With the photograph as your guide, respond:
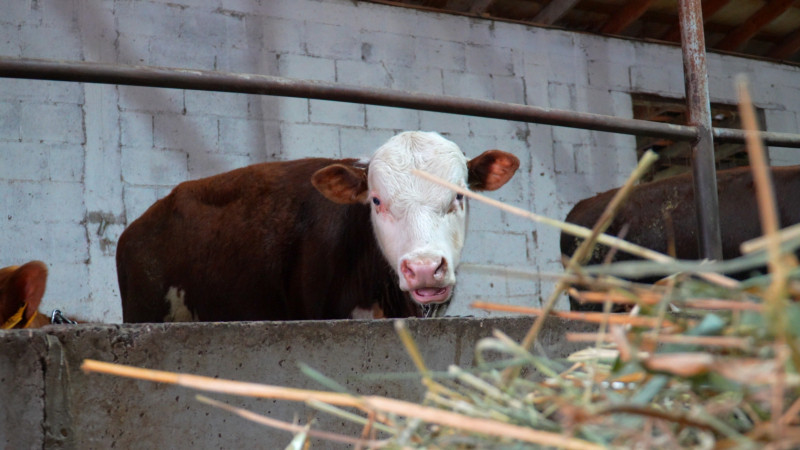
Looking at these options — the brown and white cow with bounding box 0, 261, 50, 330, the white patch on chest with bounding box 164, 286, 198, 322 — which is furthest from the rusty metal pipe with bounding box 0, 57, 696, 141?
the white patch on chest with bounding box 164, 286, 198, 322

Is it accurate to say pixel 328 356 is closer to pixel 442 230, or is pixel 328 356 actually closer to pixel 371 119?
pixel 442 230

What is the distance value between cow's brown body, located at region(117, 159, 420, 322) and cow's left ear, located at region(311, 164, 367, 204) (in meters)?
0.12

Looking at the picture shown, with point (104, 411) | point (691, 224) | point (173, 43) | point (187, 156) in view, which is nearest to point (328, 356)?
point (104, 411)

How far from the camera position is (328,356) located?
1.84 metres

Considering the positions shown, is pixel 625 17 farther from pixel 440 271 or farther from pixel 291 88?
pixel 291 88

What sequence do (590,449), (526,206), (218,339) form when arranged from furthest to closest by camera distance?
1. (526,206)
2. (218,339)
3. (590,449)

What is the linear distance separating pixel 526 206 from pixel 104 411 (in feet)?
19.6

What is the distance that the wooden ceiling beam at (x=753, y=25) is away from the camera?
303 inches

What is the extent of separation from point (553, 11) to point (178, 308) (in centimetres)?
491

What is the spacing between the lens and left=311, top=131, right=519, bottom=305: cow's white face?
2.79 m

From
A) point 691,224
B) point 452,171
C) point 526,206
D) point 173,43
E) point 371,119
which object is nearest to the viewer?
point 452,171

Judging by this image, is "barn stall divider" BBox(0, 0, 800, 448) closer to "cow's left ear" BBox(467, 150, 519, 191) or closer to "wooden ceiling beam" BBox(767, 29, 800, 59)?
"cow's left ear" BBox(467, 150, 519, 191)

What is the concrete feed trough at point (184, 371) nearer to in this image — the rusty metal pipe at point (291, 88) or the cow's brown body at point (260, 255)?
the rusty metal pipe at point (291, 88)

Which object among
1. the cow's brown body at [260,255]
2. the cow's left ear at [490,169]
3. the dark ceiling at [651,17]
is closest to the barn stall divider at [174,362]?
the cow's brown body at [260,255]
